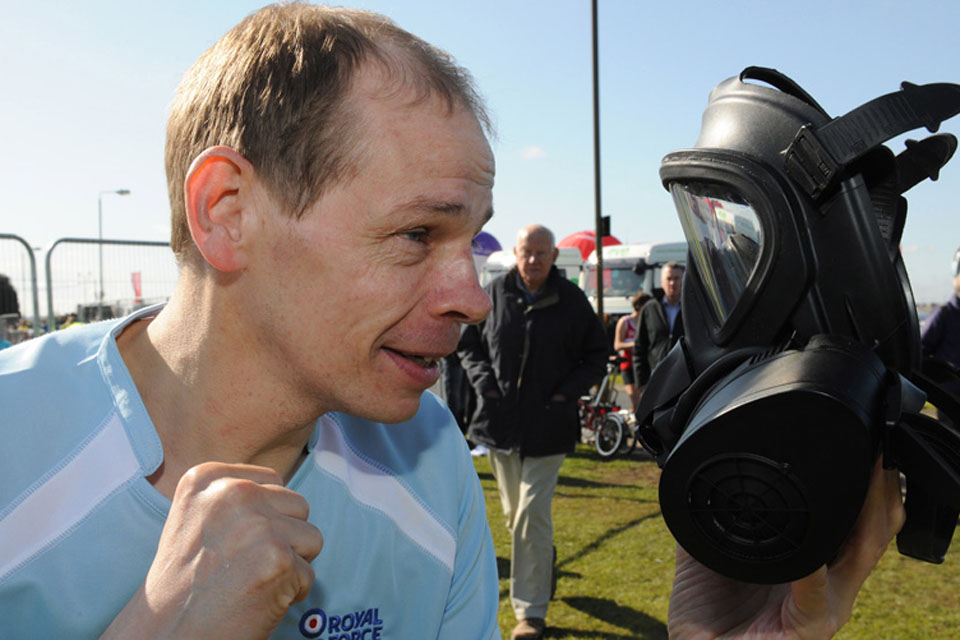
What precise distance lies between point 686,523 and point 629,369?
8.98 m

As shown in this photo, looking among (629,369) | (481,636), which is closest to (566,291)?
(481,636)

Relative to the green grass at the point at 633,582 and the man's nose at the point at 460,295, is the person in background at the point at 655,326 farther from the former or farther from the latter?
the man's nose at the point at 460,295

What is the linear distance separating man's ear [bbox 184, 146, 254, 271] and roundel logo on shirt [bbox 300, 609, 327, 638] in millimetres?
653

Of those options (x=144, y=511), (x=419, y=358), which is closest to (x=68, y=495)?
(x=144, y=511)

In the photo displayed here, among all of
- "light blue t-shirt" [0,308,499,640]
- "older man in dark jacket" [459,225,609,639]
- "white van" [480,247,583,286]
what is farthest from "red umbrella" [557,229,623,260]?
"light blue t-shirt" [0,308,499,640]

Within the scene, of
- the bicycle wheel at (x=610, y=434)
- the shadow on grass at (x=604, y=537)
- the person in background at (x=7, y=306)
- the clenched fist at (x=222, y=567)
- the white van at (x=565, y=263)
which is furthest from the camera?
the white van at (x=565, y=263)

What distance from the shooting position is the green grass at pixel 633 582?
15.4 feet

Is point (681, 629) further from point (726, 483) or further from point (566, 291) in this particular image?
point (566, 291)

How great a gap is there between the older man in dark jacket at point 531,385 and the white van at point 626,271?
13445mm

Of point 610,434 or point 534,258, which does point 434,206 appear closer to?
point 534,258

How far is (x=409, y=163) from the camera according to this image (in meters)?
1.28

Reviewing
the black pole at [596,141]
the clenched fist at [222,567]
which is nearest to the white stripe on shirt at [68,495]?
the clenched fist at [222,567]

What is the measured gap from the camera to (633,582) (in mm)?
5422

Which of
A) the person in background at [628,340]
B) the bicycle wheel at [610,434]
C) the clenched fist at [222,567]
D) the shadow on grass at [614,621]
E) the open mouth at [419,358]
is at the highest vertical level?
the open mouth at [419,358]
